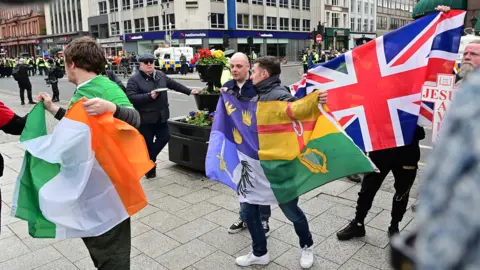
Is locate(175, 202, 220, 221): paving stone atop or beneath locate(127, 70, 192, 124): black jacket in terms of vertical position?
beneath

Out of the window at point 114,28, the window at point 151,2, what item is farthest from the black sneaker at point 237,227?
the window at point 114,28

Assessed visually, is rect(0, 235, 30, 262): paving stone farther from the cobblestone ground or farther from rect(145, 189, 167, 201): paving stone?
rect(145, 189, 167, 201): paving stone

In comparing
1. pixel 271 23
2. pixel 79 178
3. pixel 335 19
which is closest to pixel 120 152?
pixel 79 178

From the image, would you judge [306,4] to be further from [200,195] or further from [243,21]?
[200,195]

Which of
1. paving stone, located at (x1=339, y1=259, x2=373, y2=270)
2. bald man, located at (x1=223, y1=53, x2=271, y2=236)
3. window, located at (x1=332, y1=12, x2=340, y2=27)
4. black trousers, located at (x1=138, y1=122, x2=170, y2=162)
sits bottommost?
paving stone, located at (x1=339, y1=259, x2=373, y2=270)

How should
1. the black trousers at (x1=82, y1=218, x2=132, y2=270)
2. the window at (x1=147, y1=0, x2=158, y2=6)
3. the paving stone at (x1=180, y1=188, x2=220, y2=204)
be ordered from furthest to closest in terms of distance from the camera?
the window at (x1=147, y1=0, x2=158, y2=6)
the paving stone at (x1=180, y1=188, x2=220, y2=204)
the black trousers at (x1=82, y1=218, x2=132, y2=270)

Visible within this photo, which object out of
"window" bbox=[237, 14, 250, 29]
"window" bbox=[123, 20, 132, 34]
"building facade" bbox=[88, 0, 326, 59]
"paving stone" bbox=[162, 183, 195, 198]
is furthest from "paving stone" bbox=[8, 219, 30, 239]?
"window" bbox=[123, 20, 132, 34]

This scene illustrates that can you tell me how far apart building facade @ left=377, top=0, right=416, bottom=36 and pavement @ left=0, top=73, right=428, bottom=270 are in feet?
268

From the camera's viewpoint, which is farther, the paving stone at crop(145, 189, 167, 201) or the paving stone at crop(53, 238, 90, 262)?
the paving stone at crop(145, 189, 167, 201)

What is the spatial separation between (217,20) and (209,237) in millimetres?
48560

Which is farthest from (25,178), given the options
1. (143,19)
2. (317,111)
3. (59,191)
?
(143,19)

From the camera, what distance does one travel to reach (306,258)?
138 inches

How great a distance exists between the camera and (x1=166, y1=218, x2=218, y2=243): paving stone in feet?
13.7

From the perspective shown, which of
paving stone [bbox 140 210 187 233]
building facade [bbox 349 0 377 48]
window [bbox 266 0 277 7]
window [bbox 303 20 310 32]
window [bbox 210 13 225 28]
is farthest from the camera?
building facade [bbox 349 0 377 48]
